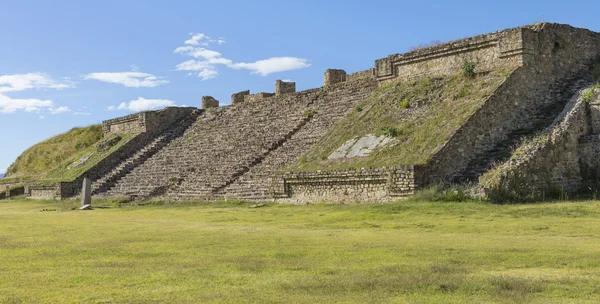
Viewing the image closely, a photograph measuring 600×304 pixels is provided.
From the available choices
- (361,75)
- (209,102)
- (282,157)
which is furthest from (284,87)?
(282,157)

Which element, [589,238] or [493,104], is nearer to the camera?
[589,238]

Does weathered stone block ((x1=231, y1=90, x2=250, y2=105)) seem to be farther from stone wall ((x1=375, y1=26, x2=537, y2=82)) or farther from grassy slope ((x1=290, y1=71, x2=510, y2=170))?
grassy slope ((x1=290, y1=71, x2=510, y2=170))

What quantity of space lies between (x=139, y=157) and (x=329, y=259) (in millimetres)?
25561

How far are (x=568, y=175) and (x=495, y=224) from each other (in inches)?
249

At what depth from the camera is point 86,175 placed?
31.9 m

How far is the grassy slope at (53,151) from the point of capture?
4191cm

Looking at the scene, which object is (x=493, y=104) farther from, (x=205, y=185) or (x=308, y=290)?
(x=308, y=290)

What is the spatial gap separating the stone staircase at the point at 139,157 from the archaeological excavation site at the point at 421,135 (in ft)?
0.62

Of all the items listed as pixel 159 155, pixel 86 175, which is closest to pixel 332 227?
pixel 159 155

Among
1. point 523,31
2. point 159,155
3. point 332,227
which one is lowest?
point 332,227

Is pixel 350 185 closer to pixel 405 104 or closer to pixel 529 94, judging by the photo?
pixel 405 104

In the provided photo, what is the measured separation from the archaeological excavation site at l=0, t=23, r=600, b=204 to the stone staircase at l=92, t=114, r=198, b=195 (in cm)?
19

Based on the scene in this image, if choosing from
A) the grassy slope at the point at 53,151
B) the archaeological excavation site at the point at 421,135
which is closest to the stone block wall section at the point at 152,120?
the archaeological excavation site at the point at 421,135

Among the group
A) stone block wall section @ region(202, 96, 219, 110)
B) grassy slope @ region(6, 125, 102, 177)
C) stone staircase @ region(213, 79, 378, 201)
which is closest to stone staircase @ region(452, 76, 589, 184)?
stone staircase @ region(213, 79, 378, 201)
